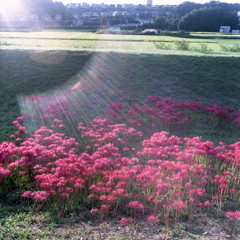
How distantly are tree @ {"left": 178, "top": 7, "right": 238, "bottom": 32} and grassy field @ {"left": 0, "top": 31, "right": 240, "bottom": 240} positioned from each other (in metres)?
47.8

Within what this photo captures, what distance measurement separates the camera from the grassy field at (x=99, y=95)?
3.69 meters

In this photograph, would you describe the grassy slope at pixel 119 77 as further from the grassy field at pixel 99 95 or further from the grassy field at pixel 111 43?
the grassy field at pixel 111 43

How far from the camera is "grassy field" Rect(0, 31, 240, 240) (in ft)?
12.1

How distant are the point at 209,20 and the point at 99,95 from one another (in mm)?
55400

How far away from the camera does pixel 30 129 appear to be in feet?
24.8

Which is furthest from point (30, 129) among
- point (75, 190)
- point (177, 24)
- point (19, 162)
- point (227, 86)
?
point (177, 24)

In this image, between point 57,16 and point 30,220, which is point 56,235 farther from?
point 57,16

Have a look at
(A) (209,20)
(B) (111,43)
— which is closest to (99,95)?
(B) (111,43)

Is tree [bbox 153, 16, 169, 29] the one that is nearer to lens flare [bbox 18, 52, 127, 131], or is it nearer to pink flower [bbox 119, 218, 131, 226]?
lens flare [bbox 18, 52, 127, 131]

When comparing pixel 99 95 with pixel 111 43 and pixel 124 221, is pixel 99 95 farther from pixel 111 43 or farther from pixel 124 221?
pixel 111 43

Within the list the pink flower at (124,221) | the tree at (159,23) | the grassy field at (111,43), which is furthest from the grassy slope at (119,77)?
the tree at (159,23)

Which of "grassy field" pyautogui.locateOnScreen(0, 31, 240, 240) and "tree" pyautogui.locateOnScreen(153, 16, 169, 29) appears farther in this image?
"tree" pyautogui.locateOnScreen(153, 16, 169, 29)

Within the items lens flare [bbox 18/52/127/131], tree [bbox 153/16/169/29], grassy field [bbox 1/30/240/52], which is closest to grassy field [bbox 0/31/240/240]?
lens flare [bbox 18/52/127/131]

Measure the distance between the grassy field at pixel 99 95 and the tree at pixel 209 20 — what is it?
47777 mm
